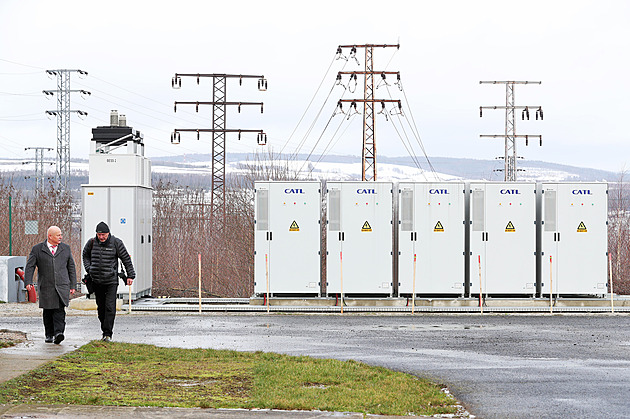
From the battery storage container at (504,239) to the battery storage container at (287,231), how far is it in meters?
3.73

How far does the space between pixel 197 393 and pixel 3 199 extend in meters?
42.9

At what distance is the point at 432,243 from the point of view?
22.3 meters

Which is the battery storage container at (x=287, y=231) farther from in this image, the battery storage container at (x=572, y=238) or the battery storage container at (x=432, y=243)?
the battery storage container at (x=572, y=238)

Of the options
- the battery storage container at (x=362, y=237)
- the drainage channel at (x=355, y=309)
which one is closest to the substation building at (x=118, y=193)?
the drainage channel at (x=355, y=309)

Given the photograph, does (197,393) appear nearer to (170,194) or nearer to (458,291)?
(458,291)

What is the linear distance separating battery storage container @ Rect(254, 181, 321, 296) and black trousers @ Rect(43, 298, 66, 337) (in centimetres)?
884

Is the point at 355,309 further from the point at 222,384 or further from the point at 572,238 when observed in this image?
the point at 222,384

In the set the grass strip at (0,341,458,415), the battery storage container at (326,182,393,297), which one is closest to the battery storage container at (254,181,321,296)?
the battery storage container at (326,182,393,297)

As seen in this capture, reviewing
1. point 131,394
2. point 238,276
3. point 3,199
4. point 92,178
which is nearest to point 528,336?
point 131,394

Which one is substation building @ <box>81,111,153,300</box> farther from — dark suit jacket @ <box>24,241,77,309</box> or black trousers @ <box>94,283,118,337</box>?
dark suit jacket @ <box>24,241,77,309</box>

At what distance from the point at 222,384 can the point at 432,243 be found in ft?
41.2

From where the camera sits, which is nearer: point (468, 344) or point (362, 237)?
point (468, 344)

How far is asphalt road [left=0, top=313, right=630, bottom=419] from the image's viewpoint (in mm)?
10164

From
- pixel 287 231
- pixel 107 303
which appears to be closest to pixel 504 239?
pixel 287 231
